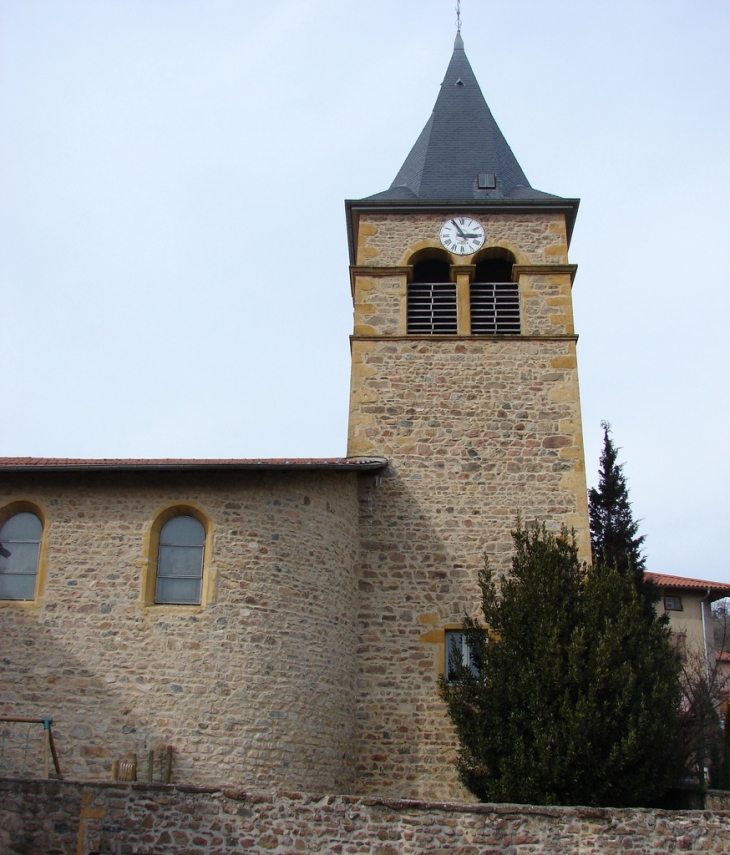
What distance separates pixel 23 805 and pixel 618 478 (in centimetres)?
1283

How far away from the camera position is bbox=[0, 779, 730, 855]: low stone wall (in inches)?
376

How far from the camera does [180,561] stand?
41.3 ft

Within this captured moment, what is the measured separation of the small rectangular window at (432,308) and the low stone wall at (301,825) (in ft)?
28.1

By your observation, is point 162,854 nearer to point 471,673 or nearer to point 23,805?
point 23,805

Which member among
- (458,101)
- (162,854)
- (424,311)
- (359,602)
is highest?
(458,101)

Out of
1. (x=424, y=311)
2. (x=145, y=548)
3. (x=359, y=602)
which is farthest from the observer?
(x=424, y=311)

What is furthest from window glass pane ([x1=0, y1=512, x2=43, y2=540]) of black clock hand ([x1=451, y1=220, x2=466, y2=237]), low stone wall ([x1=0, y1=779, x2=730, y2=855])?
black clock hand ([x1=451, y1=220, x2=466, y2=237])

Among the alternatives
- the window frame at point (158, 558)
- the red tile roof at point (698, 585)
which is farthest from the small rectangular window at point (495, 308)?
the red tile roof at point (698, 585)

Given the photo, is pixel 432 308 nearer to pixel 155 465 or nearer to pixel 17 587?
pixel 155 465

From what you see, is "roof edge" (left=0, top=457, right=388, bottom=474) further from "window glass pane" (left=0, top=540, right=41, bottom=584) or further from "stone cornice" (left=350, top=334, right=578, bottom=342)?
"stone cornice" (left=350, top=334, right=578, bottom=342)

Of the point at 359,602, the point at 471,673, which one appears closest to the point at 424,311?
the point at 359,602

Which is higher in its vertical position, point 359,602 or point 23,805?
point 359,602

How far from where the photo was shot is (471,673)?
13.2 meters

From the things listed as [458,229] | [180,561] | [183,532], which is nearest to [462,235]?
[458,229]
